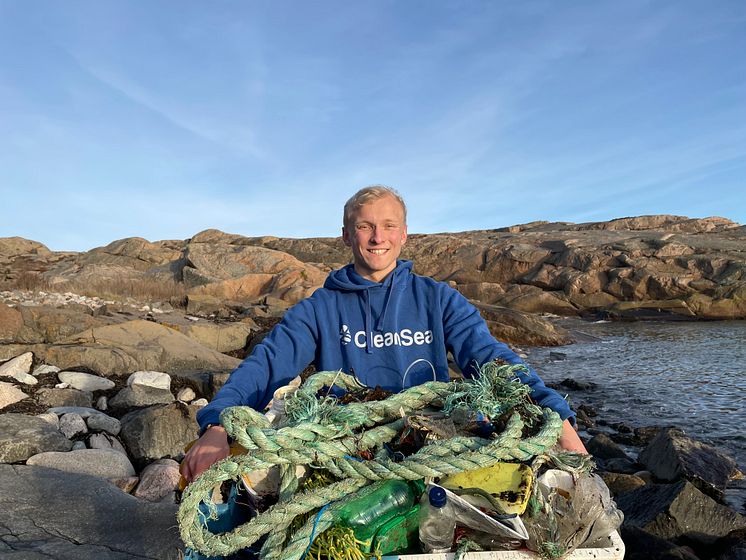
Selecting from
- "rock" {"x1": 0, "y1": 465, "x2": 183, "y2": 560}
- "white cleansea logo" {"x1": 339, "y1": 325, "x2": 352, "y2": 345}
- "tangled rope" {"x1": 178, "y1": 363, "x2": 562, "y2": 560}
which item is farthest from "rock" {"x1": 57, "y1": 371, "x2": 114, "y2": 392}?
"tangled rope" {"x1": 178, "y1": 363, "x2": 562, "y2": 560}

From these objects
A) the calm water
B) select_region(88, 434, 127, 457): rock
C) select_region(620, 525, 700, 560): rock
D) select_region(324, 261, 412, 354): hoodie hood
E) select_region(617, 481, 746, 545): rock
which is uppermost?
select_region(324, 261, 412, 354): hoodie hood

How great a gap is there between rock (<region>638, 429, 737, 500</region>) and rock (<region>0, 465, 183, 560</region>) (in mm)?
5601

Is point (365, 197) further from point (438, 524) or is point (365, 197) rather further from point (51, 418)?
point (51, 418)

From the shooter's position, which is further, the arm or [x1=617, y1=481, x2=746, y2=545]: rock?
[x1=617, y1=481, x2=746, y2=545]: rock

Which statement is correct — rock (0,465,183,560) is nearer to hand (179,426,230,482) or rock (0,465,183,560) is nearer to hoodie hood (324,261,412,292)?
hand (179,426,230,482)

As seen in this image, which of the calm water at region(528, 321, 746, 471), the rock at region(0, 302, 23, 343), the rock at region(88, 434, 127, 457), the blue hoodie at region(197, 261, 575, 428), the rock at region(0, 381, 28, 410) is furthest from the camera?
the calm water at region(528, 321, 746, 471)

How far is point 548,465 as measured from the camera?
1900 mm

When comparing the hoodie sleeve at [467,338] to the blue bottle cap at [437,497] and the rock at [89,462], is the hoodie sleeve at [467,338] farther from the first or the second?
the rock at [89,462]

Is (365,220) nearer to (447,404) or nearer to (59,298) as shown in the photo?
(447,404)

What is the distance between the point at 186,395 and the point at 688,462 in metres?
6.34

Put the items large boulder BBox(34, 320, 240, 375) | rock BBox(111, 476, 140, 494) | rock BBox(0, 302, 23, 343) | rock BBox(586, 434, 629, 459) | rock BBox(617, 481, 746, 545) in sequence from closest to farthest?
rock BBox(617, 481, 746, 545), rock BBox(111, 476, 140, 494), rock BBox(586, 434, 629, 459), large boulder BBox(34, 320, 240, 375), rock BBox(0, 302, 23, 343)

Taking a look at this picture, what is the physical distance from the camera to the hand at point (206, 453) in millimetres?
1990

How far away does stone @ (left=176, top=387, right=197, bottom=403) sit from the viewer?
7352 mm

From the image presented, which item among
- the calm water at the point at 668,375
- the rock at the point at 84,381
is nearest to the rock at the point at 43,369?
the rock at the point at 84,381
